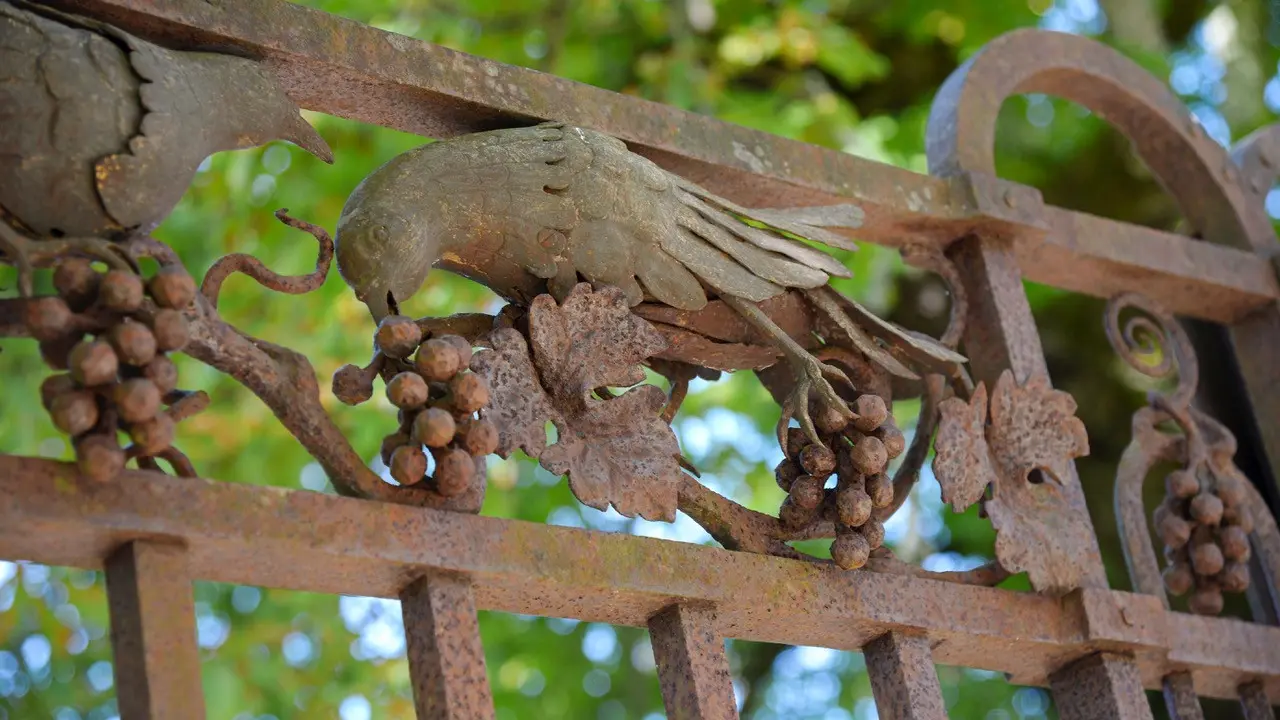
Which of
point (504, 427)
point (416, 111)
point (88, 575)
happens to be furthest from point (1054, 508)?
point (88, 575)

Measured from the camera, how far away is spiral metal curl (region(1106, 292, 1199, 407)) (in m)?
1.68

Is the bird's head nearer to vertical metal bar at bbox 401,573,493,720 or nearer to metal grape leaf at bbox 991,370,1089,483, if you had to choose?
vertical metal bar at bbox 401,573,493,720

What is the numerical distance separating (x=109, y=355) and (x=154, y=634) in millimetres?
172

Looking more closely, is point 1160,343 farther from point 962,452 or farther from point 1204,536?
point 962,452

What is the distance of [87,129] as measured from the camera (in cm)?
101

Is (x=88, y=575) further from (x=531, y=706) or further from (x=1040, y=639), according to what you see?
(x=1040, y=639)

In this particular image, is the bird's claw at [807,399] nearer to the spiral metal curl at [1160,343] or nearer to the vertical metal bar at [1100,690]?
the vertical metal bar at [1100,690]

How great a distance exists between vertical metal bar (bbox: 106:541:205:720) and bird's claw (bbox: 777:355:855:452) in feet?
1.64

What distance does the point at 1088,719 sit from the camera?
143 centimetres

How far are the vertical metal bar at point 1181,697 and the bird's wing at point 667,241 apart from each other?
0.52 metres

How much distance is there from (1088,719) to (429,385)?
27.9 inches

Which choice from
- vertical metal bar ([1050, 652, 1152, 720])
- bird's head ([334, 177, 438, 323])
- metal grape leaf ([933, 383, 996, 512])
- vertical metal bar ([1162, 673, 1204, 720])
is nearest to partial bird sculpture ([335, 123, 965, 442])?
bird's head ([334, 177, 438, 323])

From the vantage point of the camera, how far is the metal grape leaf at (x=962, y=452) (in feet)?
4.54

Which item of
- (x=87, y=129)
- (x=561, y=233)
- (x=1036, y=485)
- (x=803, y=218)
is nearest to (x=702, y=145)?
(x=803, y=218)
